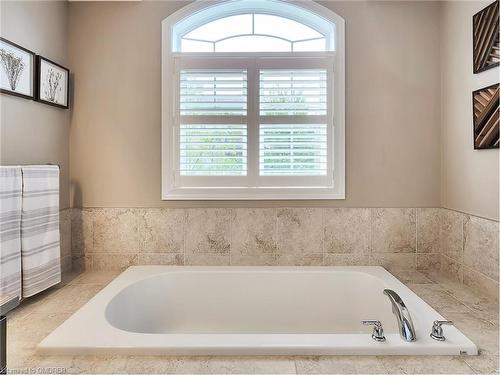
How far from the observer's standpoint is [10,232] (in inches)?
64.8

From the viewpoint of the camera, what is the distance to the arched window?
2385 mm

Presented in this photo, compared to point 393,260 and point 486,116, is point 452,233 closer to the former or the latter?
point 393,260

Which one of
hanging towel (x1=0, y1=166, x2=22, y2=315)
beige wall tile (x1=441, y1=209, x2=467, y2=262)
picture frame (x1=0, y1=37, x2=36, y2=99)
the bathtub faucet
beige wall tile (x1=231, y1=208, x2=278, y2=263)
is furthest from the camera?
beige wall tile (x1=231, y1=208, x2=278, y2=263)

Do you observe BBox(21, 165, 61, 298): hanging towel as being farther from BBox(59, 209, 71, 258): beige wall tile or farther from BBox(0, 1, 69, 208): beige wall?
BBox(59, 209, 71, 258): beige wall tile

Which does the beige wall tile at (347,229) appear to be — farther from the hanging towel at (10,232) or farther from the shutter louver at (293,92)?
the hanging towel at (10,232)

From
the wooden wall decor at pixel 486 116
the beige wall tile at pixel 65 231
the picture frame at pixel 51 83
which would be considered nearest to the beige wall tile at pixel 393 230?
the wooden wall decor at pixel 486 116

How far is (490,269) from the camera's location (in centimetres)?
185

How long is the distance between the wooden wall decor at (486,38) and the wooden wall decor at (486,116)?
0.45 feet

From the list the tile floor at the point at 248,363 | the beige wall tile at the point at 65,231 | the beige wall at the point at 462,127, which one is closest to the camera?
the tile floor at the point at 248,363

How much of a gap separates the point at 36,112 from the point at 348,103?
1.99 meters

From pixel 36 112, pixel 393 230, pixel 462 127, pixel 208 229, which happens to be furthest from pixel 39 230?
pixel 462 127

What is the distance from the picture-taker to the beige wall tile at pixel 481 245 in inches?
71.8

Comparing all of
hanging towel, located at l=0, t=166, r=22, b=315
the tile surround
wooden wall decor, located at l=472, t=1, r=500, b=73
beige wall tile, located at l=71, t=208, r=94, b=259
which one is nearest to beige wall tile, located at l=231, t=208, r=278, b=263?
the tile surround

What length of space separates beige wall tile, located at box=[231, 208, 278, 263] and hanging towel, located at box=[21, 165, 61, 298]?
1.10 metres
